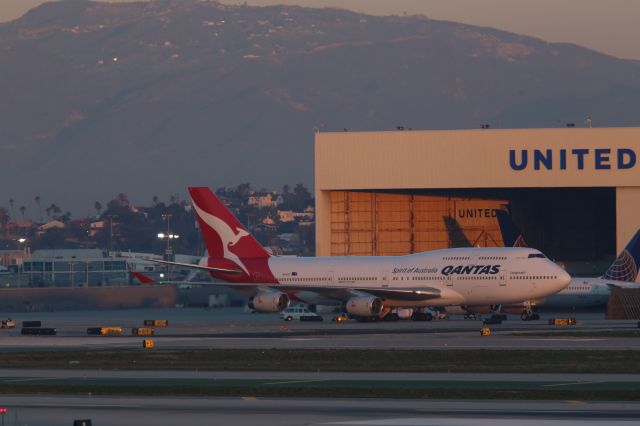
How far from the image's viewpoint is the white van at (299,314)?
80.6m

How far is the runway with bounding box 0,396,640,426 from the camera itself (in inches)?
1024

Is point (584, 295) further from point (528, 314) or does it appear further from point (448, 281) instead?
point (448, 281)

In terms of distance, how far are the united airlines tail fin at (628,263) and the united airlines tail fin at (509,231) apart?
14.0 metres

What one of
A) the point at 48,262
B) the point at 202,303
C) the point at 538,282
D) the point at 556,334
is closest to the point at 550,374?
the point at 556,334

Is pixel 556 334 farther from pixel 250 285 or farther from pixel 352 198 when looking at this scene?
pixel 352 198

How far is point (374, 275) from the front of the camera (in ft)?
236

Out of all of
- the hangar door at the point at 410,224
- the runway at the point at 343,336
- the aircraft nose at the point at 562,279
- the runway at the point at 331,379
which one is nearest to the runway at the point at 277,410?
the runway at the point at 331,379

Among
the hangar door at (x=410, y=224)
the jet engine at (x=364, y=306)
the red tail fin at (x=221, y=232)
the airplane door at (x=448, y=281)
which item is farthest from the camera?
the hangar door at (x=410, y=224)

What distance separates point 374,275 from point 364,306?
122 inches

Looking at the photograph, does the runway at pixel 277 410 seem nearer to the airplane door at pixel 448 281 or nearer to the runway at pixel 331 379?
the runway at pixel 331 379

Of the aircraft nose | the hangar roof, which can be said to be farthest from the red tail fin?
the aircraft nose

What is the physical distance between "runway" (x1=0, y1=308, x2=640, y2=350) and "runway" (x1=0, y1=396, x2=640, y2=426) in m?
17.5

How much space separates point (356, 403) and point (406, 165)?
61255mm

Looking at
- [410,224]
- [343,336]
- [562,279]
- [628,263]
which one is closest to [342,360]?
[343,336]
